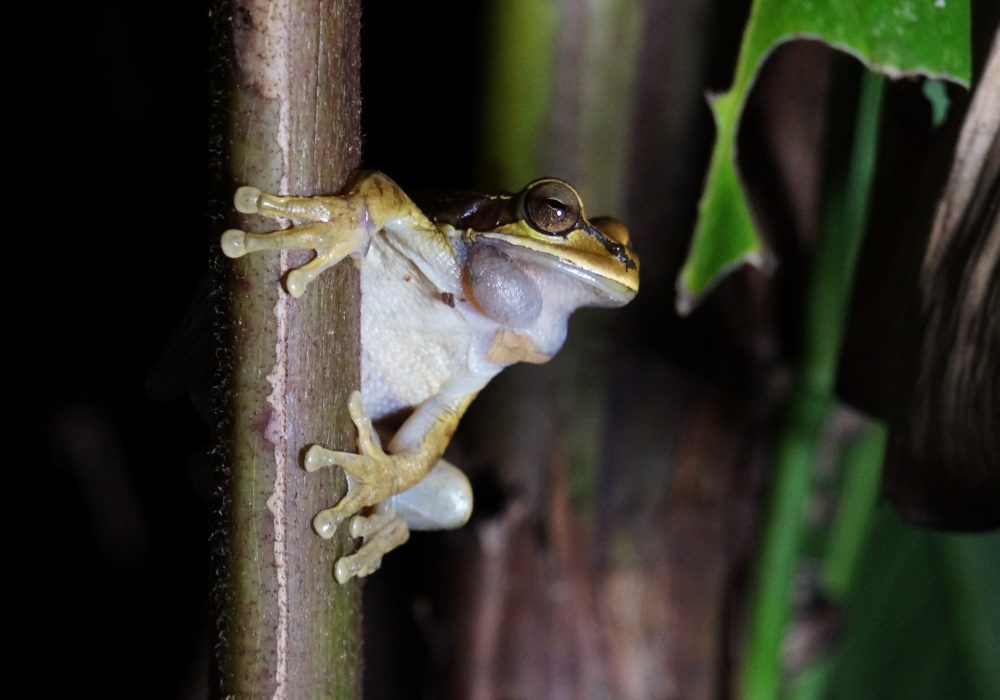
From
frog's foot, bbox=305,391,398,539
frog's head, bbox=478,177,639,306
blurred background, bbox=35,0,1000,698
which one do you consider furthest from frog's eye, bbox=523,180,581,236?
blurred background, bbox=35,0,1000,698

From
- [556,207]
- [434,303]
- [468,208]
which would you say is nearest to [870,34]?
[556,207]

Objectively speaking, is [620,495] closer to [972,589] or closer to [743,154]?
[743,154]

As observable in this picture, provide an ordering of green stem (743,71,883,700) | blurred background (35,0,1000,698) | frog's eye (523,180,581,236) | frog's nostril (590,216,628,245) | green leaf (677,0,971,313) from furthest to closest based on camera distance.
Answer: green stem (743,71,883,700)
blurred background (35,0,1000,698)
frog's nostril (590,216,628,245)
frog's eye (523,180,581,236)
green leaf (677,0,971,313)

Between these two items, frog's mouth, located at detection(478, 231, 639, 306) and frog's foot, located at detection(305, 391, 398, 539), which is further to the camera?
frog's mouth, located at detection(478, 231, 639, 306)

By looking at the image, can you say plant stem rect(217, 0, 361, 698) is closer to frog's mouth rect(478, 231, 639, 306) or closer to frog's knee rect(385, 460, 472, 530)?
frog's mouth rect(478, 231, 639, 306)

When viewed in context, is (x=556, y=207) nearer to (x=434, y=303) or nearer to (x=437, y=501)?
(x=434, y=303)

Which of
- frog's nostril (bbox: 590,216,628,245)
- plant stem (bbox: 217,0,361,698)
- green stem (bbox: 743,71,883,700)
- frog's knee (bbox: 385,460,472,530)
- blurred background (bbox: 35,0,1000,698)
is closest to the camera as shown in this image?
plant stem (bbox: 217,0,361,698)

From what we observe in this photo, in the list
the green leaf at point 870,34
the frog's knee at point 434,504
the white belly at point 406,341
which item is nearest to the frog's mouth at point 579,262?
the white belly at point 406,341
